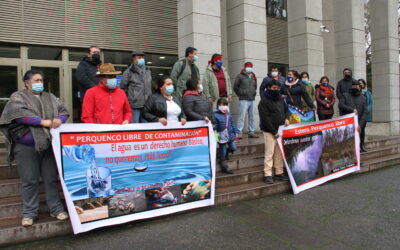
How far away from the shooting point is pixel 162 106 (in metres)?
4.83

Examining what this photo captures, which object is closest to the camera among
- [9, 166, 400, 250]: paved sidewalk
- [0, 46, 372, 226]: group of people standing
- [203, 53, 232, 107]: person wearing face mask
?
[9, 166, 400, 250]: paved sidewalk

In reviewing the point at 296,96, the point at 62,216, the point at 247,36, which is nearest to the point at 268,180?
the point at 296,96

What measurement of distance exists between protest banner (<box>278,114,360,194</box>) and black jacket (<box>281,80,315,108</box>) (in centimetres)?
83

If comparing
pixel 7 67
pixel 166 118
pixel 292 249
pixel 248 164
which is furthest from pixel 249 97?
pixel 7 67

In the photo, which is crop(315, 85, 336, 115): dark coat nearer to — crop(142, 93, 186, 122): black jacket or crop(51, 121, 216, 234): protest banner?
crop(51, 121, 216, 234): protest banner

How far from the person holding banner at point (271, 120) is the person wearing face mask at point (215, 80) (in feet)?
5.20

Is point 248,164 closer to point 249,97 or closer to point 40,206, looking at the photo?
point 249,97

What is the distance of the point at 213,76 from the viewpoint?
280 inches

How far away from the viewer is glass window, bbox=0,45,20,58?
9096mm

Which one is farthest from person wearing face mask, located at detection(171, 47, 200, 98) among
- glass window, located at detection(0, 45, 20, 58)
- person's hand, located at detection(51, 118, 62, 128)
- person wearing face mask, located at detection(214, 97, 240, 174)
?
glass window, located at detection(0, 45, 20, 58)

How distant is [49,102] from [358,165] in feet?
21.4

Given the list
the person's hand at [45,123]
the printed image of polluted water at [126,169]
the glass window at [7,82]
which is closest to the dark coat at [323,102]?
the printed image of polluted water at [126,169]

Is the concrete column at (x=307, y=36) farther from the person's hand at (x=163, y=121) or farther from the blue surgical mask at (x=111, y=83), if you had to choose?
the blue surgical mask at (x=111, y=83)

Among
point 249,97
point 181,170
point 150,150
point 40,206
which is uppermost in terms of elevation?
point 249,97
